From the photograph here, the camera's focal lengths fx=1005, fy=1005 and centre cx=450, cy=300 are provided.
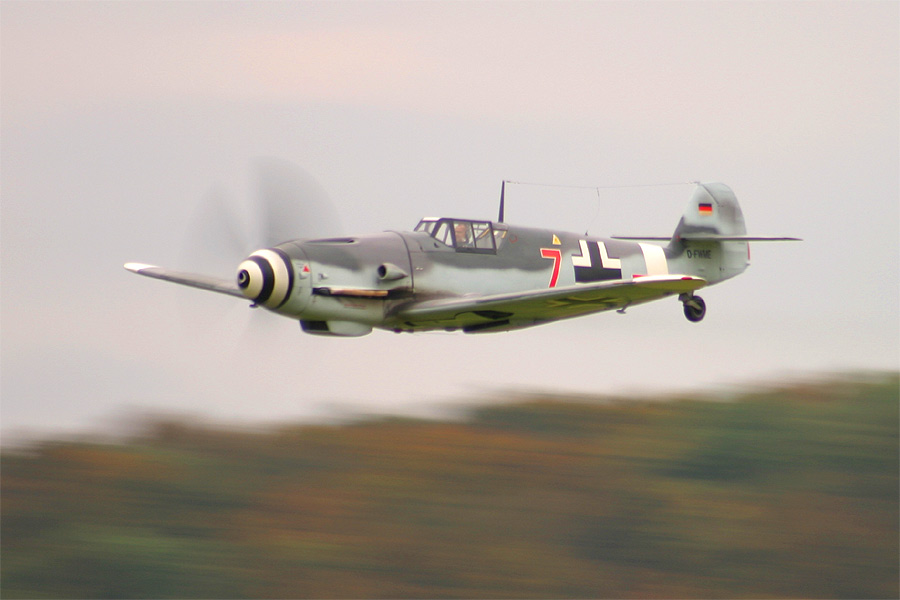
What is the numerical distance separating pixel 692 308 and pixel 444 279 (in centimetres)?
518

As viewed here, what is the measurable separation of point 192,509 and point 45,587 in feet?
10.8

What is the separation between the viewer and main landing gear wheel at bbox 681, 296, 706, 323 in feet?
56.4

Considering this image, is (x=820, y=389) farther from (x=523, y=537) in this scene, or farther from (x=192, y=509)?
(x=192, y=509)

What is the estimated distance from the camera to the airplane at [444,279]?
13.4 metres

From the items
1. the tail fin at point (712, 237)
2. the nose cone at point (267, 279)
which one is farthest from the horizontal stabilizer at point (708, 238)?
the nose cone at point (267, 279)

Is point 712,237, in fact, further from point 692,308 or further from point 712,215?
point 692,308

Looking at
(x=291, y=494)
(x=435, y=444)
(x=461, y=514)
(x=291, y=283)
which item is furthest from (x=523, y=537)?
(x=291, y=283)

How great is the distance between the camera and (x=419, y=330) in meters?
14.6

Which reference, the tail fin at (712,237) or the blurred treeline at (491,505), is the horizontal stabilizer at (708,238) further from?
the blurred treeline at (491,505)

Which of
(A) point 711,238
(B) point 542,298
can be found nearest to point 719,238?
(A) point 711,238

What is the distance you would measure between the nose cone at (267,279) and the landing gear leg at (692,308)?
7250 mm

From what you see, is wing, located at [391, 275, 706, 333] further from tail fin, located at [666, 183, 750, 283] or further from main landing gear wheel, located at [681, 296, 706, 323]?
tail fin, located at [666, 183, 750, 283]

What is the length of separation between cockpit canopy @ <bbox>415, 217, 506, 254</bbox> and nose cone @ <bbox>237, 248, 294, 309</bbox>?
231 centimetres

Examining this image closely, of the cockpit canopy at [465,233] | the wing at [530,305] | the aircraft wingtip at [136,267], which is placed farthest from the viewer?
the aircraft wingtip at [136,267]
